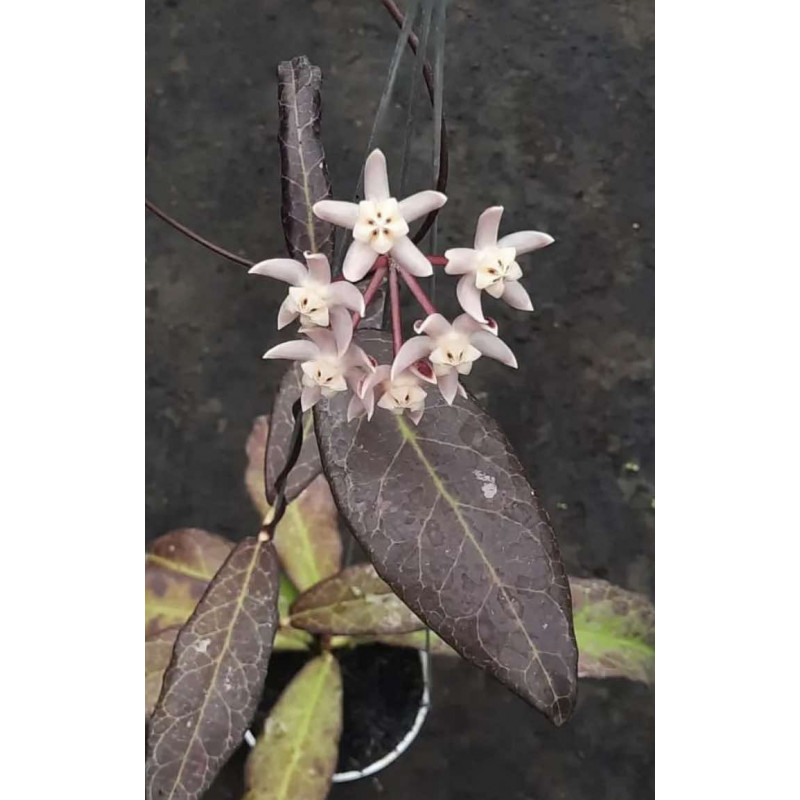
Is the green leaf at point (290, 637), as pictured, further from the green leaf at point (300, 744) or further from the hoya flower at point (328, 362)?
the hoya flower at point (328, 362)

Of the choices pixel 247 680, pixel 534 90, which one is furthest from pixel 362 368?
pixel 534 90

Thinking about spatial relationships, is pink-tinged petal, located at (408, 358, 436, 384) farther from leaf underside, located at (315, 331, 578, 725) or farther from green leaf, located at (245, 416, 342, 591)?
green leaf, located at (245, 416, 342, 591)

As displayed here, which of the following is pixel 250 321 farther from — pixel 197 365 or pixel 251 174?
pixel 251 174

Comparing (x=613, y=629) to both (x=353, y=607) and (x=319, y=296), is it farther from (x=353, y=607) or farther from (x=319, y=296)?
(x=319, y=296)

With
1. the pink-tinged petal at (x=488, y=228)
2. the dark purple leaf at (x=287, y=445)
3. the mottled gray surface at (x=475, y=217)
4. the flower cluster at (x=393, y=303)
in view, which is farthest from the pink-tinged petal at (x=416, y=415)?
the mottled gray surface at (x=475, y=217)

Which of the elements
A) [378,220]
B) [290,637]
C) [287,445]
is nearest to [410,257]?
[378,220]

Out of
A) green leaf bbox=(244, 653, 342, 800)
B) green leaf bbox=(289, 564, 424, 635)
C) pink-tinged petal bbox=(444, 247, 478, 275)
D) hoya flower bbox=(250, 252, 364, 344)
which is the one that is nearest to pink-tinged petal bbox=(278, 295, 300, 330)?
hoya flower bbox=(250, 252, 364, 344)

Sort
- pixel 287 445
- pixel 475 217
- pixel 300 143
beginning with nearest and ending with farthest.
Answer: pixel 300 143, pixel 287 445, pixel 475 217
